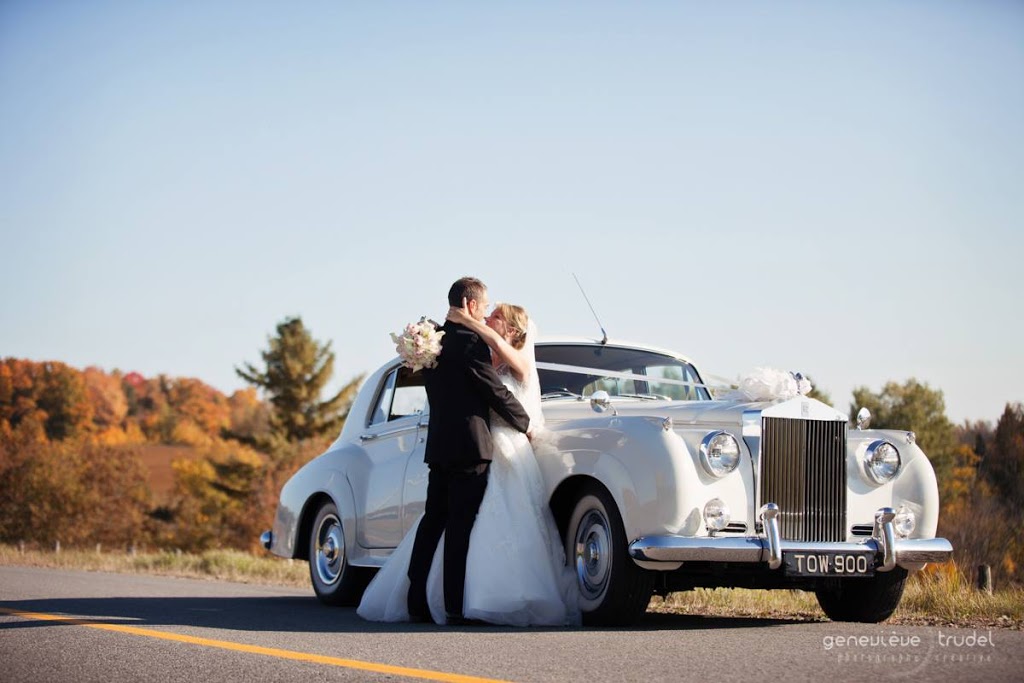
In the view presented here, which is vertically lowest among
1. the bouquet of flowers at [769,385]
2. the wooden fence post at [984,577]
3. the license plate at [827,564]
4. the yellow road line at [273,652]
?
the yellow road line at [273,652]

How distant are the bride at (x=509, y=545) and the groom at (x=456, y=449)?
Answer: 7 centimetres

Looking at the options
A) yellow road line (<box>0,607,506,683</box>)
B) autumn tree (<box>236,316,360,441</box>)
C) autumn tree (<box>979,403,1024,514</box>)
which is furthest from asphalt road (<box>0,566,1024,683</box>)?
autumn tree (<box>236,316,360,441</box>)

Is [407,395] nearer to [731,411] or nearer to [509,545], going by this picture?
[509,545]

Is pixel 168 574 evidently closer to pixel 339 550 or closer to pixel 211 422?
→ pixel 339 550

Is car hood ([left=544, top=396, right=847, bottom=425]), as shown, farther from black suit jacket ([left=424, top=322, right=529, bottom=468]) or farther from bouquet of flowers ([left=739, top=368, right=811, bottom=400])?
black suit jacket ([left=424, top=322, right=529, bottom=468])

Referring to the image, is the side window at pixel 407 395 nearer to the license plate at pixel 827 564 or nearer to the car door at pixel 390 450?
the car door at pixel 390 450

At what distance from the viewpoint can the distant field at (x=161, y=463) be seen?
88312 millimetres

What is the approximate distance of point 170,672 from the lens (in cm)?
536

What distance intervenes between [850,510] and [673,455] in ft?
4.37

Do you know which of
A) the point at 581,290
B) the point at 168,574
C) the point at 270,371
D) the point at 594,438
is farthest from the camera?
the point at 270,371

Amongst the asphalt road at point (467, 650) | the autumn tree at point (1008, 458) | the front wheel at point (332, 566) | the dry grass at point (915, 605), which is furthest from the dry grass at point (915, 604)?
the autumn tree at point (1008, 458)

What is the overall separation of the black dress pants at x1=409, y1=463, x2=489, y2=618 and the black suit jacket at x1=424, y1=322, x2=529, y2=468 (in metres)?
0.12

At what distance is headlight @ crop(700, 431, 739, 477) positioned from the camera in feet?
23.2

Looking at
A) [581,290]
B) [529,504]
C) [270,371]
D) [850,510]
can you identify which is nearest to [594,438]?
[529,504]
